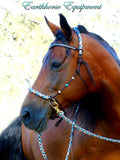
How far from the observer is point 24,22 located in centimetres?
1127

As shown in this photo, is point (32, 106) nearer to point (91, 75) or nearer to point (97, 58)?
point (91, 75)

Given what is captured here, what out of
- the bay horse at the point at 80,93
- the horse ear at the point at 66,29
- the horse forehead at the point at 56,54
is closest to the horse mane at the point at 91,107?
the bay horse at the point at 80,93

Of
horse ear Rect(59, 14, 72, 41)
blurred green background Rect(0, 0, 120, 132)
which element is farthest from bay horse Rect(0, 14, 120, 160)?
blurred green background Rect(0, 0, 120, 132)

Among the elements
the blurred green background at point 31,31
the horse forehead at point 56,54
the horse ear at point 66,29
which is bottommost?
the blurred green background at point 31,31

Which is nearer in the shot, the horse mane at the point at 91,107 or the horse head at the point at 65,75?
the horse head at the point at 65,75

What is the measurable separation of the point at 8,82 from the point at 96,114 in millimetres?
8122

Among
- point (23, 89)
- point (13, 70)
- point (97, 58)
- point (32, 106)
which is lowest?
point (23, 89)

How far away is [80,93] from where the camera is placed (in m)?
1.81

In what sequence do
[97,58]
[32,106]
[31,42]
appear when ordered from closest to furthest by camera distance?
[32,106]
[97,58]
[31,42]

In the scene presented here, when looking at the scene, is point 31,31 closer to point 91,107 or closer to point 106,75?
point 91,107

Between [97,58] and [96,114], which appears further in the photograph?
[96,114]

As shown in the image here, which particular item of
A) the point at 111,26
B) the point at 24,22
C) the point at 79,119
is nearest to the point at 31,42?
the point at 24,22

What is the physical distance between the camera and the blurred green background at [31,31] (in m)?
10.2

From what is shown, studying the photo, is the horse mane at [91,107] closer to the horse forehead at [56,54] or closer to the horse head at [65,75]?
the horse head at [65,75]
